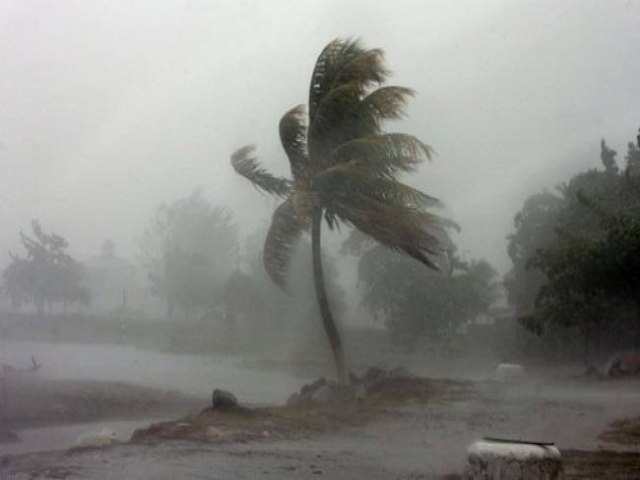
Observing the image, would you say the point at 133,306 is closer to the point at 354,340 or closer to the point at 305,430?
the point at 354,340

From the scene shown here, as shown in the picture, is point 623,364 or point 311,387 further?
point 623,364

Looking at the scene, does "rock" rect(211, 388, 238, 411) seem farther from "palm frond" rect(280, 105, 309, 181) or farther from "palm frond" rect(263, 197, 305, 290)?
"palm frond" rect(280, 105, 309, 181)

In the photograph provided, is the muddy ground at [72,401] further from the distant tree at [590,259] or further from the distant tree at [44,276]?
the distant tree at [590,259]

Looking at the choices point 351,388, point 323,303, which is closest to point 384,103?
point 323,303

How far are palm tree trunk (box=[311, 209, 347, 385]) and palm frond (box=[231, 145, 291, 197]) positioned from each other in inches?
25.8

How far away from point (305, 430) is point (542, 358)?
7.27 m

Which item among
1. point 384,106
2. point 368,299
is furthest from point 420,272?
point 384,106

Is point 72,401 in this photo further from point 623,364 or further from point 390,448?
point 623,364

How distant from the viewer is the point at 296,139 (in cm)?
1391

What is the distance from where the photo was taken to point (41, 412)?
11.3m

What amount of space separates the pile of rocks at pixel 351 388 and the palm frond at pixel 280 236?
1.62 m

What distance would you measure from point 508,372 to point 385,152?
4.06m

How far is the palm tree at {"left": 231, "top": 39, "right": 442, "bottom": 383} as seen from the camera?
13.6 m

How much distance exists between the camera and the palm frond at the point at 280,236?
1377 centimetres
